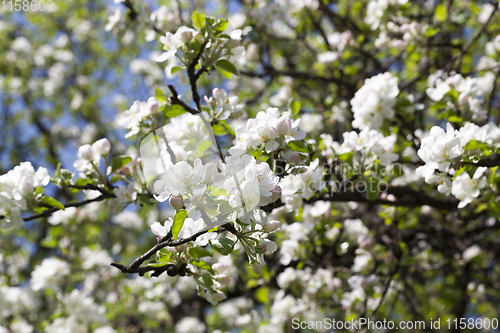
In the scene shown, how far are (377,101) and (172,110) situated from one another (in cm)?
114

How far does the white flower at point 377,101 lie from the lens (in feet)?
6.99

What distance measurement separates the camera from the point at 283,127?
1462mm

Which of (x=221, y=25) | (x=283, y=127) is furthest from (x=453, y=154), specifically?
(x=221, y=25)

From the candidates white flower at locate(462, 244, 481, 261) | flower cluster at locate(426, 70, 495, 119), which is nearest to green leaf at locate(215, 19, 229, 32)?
flower cluster at locate(426, 70, 495, 119)

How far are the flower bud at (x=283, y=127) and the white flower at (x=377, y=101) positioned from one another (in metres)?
0.82

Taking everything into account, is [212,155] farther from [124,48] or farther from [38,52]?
[38,52]

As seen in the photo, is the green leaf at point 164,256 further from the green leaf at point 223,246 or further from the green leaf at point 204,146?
the green leaf at point 204,146

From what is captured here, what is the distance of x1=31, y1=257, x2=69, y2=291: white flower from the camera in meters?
3.55

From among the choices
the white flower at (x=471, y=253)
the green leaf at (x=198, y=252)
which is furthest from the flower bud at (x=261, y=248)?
the white flower at (x=471, y=253)

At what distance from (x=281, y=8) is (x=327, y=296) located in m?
3.02

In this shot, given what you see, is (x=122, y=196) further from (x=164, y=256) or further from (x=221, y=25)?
(x=221, y=25)

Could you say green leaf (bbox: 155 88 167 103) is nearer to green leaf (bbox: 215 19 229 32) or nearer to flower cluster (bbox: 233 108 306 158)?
green leaf (bbox: 215 19 229 32)

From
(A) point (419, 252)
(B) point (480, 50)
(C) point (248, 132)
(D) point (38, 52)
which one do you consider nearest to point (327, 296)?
(A) point (419, 252)

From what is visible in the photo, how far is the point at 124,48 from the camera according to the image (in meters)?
7.59
